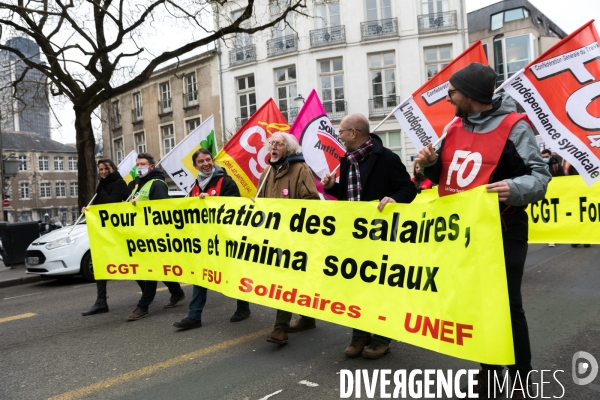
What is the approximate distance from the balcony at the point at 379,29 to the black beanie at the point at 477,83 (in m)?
27.3

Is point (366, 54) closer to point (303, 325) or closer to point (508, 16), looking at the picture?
point (508, 16)

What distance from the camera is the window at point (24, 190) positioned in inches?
3004

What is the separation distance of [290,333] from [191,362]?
3.74 feet

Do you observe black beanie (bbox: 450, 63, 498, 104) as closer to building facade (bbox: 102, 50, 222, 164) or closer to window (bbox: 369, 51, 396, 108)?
window (bbox: 369, 51, 396, 108)

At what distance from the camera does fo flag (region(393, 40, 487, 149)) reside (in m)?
6.53

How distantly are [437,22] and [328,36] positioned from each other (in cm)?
597

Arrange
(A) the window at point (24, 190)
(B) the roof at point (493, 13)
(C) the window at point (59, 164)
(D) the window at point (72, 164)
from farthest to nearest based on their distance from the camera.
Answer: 1. (D) the window at point (72, 164)
2. (C) the window at point (59, 164)
3. (A) the window at point (24, 190)
4. (B) the roof at point (493, 13)

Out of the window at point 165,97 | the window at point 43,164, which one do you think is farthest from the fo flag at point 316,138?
the window at point 43,164

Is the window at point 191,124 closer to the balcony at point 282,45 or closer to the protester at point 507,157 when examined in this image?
the balcony at point 282,45

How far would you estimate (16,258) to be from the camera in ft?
41.2

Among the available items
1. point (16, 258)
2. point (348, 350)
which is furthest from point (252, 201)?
point (16, 258)

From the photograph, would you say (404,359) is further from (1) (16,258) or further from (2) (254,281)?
(1) (16,258)

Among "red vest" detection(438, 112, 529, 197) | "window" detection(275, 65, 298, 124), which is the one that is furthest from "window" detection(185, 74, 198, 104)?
"red vest" detection(438, 112, 529, 197)

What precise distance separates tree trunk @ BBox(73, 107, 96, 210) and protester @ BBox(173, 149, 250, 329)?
9.77 m
